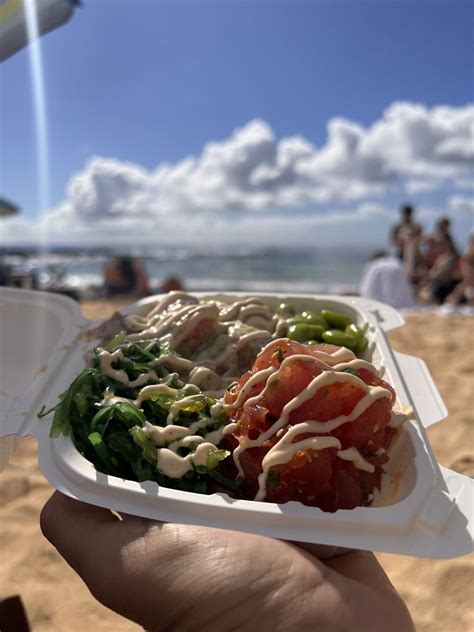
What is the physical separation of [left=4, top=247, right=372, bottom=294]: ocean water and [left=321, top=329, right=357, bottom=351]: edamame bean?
1762 cm

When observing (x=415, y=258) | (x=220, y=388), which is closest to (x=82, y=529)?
(x=220, y=388)

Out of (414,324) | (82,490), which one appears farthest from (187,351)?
(414,324)

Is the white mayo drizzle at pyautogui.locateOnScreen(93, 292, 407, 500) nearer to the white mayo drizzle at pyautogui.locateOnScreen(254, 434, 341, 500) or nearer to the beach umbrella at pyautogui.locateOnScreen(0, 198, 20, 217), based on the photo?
the white mayo drizzle at pyautogui.locateOnScreen(254, 434, 341, 500)

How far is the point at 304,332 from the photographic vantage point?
2.24 meters

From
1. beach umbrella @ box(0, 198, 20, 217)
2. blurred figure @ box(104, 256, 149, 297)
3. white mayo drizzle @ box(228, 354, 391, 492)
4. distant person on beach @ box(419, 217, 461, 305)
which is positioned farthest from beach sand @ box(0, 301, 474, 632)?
blurred figure @ box(104, 256, 149, 297)

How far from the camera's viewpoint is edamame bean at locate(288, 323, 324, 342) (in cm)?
223

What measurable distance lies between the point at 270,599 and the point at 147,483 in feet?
1.36

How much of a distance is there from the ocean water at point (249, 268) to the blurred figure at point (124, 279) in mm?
7463

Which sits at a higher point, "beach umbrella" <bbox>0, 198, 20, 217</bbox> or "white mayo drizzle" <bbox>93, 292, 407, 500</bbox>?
"beach umbrella" <bbox>0, 198, 20, 217</bbox>

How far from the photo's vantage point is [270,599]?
115 cm

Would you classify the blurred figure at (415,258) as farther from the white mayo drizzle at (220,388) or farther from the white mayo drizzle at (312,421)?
the white mayo drizzle at (312,421)

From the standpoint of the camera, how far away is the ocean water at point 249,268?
23.6 m

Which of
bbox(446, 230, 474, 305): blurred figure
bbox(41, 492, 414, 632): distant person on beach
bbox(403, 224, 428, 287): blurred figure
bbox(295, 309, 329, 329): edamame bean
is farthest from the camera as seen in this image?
bbox(403, 224, 428, 287): blurred figure

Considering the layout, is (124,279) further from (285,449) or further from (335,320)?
(285,449)
